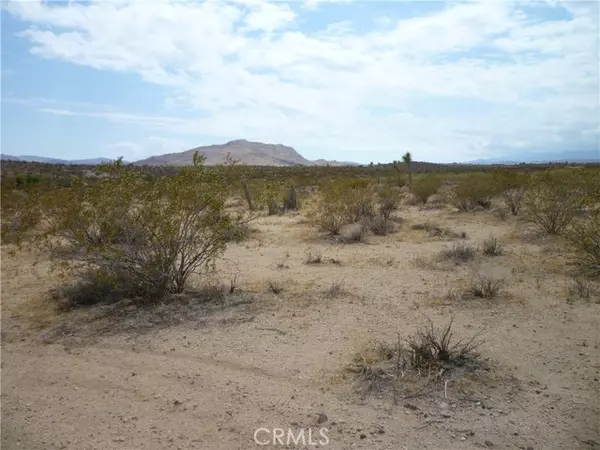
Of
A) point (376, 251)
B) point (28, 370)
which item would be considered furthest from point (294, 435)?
point (376, 251)

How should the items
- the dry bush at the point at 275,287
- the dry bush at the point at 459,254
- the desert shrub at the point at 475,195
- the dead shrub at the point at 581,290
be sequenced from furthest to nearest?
the desert shrub at the point at 475,195 < the dry bush at the point at 459,254 < the dry bush at the point at 275,287 < the dead shrub at the point at 581,290

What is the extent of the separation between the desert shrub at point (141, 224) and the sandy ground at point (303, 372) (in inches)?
42.6

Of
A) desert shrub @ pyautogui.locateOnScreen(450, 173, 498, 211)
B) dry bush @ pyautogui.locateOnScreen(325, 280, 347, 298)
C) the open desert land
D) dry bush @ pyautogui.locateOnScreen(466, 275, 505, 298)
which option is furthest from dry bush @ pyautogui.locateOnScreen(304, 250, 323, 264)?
desert shrub @ pyautogui.locateOnScreen(450, 173, 498, 211)

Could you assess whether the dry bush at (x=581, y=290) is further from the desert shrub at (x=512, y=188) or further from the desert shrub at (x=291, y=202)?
the desert shrub at (x=291, y=202)

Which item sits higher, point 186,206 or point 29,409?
point 186,206

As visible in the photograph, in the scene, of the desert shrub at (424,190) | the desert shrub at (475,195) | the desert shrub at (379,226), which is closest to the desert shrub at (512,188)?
the desert shrub at (475,195)

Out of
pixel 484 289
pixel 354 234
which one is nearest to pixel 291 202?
pixel 354 234

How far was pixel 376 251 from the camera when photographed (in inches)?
455

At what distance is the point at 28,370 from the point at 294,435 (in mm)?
3640

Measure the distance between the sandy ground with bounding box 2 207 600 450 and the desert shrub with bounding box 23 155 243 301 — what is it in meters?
1.08

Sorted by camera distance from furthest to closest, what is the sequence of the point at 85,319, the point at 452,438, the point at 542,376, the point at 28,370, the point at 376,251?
the point at 376,251 → the point at 85,319 → the point at 28,370 → the point at 542,376 → the point at 452,438

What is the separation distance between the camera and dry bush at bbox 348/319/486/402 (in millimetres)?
4688

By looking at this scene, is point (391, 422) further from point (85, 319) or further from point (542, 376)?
point (85, 319)

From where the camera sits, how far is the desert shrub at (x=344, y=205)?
1451cm
